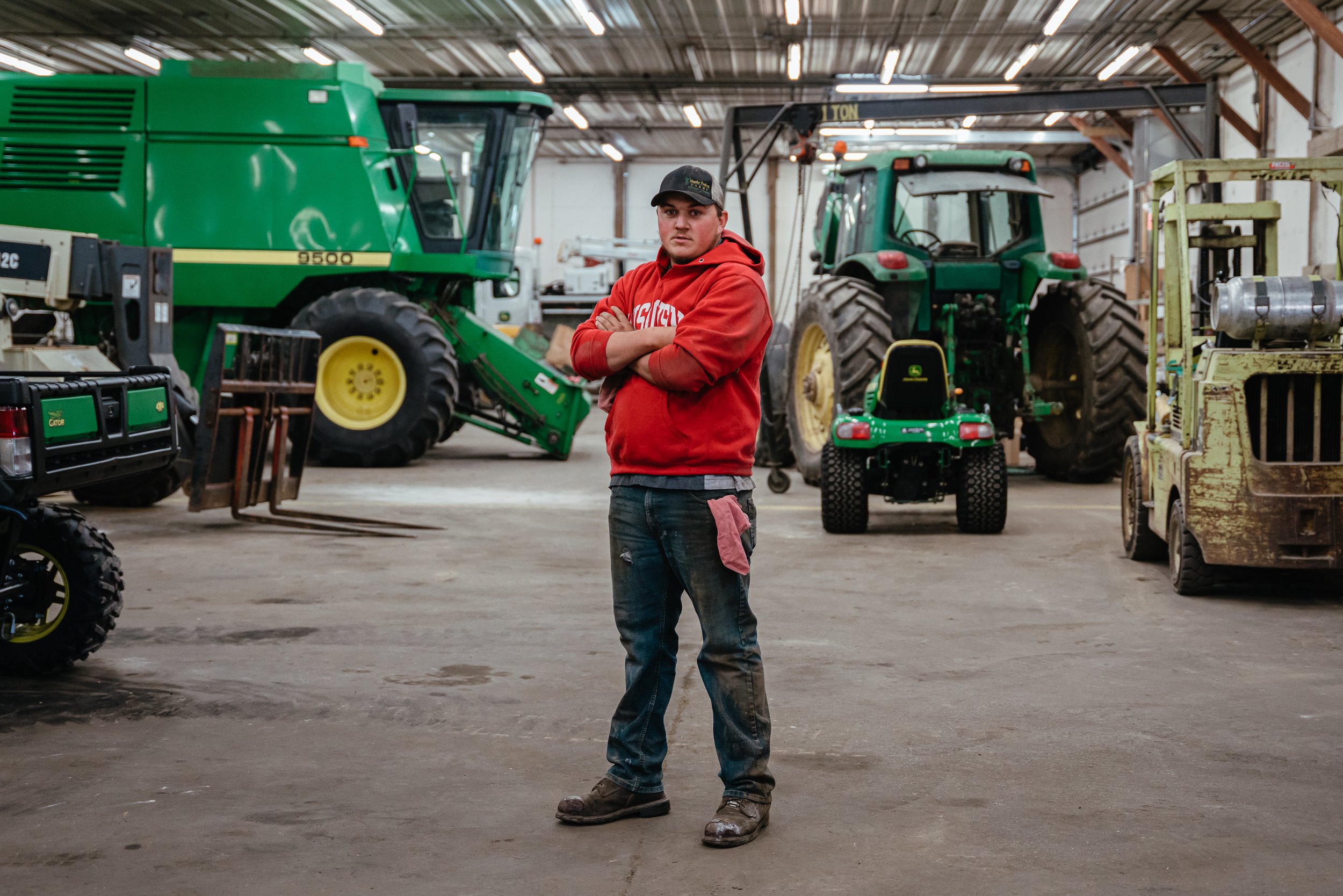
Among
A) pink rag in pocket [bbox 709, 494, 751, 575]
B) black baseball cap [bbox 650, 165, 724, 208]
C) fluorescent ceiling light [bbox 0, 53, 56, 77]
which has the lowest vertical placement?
pink rag in pocket [bbox 709, 494, 751, 575]

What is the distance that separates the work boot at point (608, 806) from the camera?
10.5 ft

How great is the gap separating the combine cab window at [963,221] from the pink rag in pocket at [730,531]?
7.82 meters

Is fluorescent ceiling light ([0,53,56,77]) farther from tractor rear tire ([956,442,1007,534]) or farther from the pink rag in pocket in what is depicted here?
the pink rag in pocket

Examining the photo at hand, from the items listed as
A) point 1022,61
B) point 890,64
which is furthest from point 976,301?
point 1022,61

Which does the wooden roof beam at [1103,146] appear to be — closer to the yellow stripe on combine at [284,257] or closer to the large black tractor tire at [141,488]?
the yellow stripe on combine at [284,257]

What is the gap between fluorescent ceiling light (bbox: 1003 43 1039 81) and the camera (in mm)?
18875

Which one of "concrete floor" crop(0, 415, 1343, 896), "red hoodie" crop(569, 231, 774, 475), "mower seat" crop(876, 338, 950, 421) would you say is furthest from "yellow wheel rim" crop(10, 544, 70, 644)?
"mower seat" crop(876, 338, 950, 421)

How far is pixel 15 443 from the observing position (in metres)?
3.94

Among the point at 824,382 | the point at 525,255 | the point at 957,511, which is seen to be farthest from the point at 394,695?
the point at 525,255

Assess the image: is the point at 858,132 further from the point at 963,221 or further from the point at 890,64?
the point at 963,221

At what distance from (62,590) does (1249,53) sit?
1562cm

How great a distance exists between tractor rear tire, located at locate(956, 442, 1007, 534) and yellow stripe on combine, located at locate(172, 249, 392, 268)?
21.5 feet

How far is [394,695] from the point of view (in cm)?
438

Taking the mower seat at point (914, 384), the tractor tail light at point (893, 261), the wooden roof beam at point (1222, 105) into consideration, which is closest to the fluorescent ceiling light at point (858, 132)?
the wooden roof beam at point (1222, 105)
